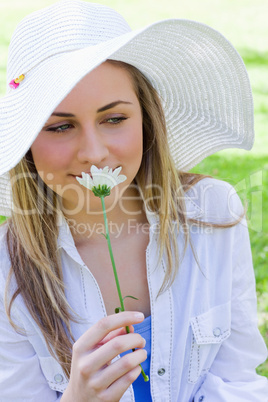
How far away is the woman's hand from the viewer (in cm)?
136

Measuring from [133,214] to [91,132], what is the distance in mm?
550

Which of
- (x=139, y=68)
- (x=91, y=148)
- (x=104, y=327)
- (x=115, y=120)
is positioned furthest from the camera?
(x=139, y=68)

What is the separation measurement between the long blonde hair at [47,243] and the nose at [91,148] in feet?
0.92

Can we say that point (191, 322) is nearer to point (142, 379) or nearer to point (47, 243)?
point (142, 379)

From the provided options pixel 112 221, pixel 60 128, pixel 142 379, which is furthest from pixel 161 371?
pixel 60 128

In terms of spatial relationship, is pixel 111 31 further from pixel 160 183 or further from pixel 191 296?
pixel 191 296

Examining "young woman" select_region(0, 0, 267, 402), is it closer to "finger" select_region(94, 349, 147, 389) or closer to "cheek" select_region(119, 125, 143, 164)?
"cheek" select_region(119, 125, 143, 164)

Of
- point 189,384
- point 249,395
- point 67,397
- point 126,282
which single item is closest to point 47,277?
point 126,282

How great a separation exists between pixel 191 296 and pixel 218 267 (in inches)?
5.7

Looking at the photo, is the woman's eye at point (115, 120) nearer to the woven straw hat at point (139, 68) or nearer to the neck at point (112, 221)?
the woven straw hat at point (139, 68)

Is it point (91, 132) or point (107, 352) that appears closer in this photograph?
point (107, 352)

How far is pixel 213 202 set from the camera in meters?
2.09

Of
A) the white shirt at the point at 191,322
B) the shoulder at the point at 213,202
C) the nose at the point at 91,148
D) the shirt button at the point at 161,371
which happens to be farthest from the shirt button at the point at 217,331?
the nose at the point at 91,148

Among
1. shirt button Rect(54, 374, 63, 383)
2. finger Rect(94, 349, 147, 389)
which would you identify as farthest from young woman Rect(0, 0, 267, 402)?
finger Rect(94, 349, 147, 389)
